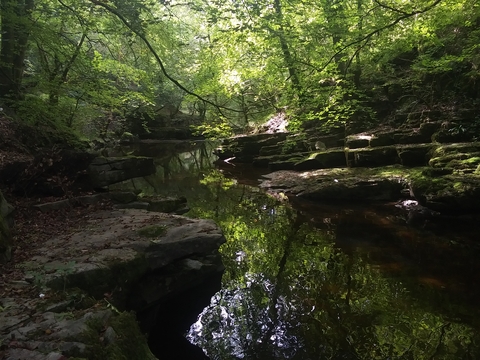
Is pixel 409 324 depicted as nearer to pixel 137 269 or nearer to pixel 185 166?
pixel 137 269

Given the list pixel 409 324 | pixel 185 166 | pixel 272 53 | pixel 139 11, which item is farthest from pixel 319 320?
pixel 185 166

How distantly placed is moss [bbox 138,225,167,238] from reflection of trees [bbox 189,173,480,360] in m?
1.56

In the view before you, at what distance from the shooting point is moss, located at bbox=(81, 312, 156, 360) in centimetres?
300

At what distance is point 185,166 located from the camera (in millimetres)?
22484

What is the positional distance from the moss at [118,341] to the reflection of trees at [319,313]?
1.54m

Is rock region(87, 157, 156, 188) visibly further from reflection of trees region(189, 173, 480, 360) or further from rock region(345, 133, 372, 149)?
rock region(345, 133, 372, 149)

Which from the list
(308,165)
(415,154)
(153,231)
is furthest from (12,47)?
(415,154)

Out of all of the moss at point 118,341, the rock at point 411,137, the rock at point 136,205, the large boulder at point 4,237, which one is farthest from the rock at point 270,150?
the moss at point 118,341

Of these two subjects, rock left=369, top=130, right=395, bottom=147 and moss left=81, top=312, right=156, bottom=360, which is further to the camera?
rock left=369, top=130, right=395, bottom=147

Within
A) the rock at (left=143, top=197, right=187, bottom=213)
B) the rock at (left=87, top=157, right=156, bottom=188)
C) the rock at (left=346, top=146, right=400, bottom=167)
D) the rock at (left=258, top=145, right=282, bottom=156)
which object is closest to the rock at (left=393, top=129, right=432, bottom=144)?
the rock at (left=346, top=146, right=400, bottom=167)

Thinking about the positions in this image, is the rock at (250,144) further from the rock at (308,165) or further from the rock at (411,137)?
the rock at (411,137)

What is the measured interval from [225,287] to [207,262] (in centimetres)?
61

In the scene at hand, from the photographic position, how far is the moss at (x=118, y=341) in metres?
3.00

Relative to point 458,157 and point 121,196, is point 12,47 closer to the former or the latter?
point 121,196
